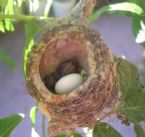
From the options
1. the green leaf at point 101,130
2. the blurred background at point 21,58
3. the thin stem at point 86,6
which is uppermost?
the thin stem at point 86,6

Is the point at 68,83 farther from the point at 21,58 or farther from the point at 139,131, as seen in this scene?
the point at 21,58

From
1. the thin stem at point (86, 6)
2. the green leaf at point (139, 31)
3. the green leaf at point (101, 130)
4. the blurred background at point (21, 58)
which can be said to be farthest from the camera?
the blurred background at point (21, 58)

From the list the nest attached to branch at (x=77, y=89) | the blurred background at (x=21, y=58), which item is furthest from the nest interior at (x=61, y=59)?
the blurred background at (x=21, y=58)

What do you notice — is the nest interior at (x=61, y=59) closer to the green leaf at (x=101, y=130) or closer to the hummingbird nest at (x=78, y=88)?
the hummingbird nest at (x=78, y=88)

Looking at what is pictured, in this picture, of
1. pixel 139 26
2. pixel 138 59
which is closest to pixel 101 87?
pixel 139 26

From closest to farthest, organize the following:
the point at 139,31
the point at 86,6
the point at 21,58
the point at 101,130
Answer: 1. the point at 86,6
2. the point at 101,130
3. the point at 139,31
4. the point at 21,58

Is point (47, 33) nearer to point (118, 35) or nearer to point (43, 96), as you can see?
point (43, 96)

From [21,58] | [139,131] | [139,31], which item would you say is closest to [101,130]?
[139,131]
